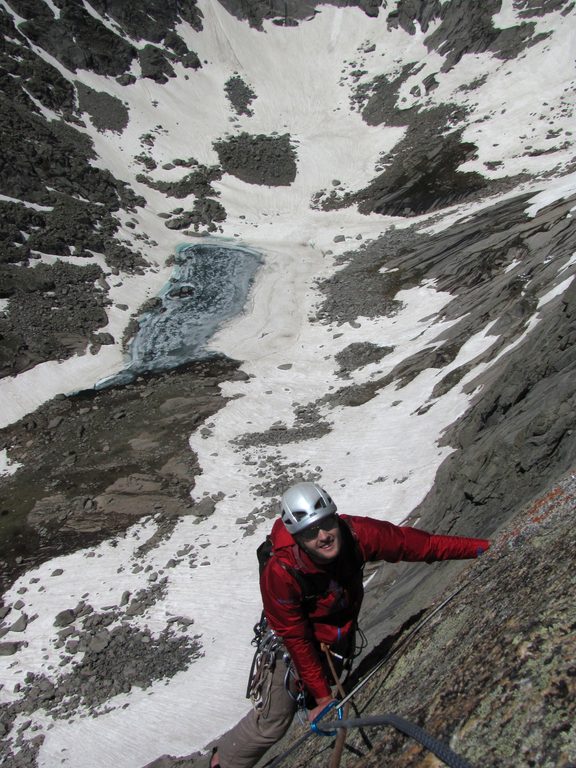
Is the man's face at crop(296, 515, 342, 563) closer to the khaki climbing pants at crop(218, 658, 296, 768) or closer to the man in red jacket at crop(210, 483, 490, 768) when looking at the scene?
the man in red jacket at crop(210, 483, 490, 768)

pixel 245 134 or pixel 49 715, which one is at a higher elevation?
pixel 245 134

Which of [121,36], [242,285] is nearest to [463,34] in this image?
[121,36]

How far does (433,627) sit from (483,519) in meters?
5.49

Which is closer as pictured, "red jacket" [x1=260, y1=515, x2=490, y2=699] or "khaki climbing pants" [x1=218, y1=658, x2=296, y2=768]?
"red jacket" [x1=260, y1=515, x2=490, y2=699]

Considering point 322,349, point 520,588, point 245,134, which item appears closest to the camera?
point 520,588

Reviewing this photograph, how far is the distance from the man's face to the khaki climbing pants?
1978 mm

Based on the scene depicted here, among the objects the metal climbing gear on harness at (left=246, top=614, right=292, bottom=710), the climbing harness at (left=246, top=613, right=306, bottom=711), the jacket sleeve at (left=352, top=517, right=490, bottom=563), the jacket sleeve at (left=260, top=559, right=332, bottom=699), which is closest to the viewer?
the jacket sleeve at (left=260, top=559, right=332, bottom=699)

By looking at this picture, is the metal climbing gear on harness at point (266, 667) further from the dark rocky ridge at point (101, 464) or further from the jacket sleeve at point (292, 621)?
the dark rocky ridge at point (101, 464)

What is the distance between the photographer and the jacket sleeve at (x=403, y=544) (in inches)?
201

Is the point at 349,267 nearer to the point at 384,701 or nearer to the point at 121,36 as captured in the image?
the point at 384,701

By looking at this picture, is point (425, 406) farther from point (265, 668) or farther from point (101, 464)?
point (265, 668)

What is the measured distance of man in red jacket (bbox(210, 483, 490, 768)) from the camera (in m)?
4.79

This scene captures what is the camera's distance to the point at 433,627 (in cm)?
505

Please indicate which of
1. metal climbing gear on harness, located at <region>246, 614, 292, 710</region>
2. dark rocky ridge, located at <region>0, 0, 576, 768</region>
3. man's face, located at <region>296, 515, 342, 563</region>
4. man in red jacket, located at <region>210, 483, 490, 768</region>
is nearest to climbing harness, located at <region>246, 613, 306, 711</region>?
metal climbing gear on harness, located at <region>246, 614, 292, 710</region>
